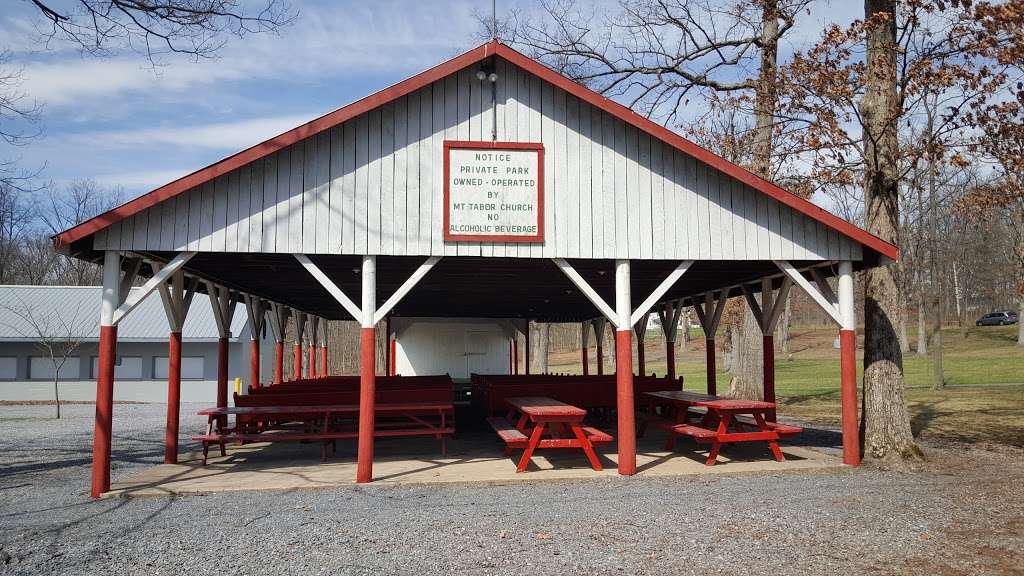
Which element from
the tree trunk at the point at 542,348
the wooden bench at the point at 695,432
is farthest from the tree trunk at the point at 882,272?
the tree trunk at the point at 542,348

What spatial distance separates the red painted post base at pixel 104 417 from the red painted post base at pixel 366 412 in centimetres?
290

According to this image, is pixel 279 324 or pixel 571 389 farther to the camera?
pixel 279 324

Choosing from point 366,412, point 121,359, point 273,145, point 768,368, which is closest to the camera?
point 273,145

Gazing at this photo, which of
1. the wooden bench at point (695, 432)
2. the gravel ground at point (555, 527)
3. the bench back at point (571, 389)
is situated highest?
the bench back at point (571, 389)

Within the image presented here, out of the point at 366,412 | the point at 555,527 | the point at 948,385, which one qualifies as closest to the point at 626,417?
the point at 555,527

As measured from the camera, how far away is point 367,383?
9.52m

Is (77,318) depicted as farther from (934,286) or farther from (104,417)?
(934,286)

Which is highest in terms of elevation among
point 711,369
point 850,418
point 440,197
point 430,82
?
point 430,82

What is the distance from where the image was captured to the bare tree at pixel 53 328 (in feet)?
86.7

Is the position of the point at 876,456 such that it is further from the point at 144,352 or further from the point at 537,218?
the point at 144,352

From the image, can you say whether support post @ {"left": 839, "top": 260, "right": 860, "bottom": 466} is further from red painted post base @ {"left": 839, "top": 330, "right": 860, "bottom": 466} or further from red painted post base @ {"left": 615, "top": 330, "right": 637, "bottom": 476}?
red painted post base @ {"left": 615, "top": 330, "right": 637, "bottom": 476}

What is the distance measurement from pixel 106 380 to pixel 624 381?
6436mm

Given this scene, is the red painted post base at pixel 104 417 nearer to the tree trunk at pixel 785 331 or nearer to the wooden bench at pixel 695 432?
the wooden bench at pixel 695 432

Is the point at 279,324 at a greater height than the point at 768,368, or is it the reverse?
the point at 279,324
